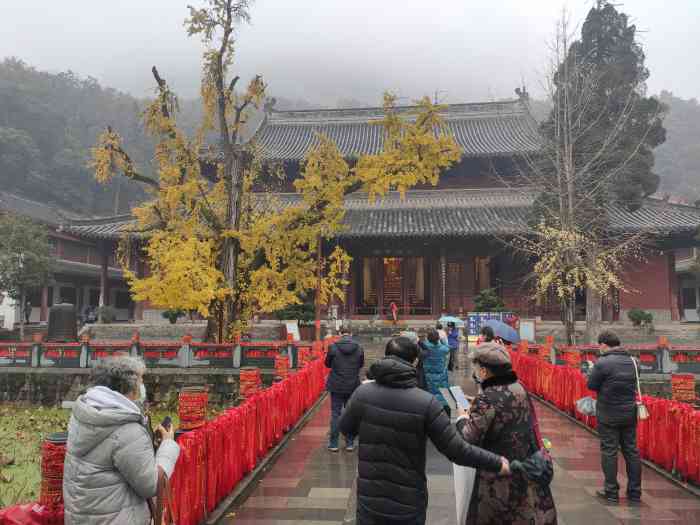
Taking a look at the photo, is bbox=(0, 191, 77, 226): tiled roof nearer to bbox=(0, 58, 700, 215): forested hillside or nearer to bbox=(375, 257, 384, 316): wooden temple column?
bbox=(0, 58, 700, 215): forested hillside

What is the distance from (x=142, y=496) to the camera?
2.12 meters

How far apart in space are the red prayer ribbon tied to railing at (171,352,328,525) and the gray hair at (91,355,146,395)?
1.76 meters

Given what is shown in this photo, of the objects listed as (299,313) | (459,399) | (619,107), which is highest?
(619,107)

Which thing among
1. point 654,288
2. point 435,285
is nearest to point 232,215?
point 435,285

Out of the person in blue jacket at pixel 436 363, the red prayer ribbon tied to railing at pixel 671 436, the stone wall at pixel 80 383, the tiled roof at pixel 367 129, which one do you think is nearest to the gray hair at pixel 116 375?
the person in blue jacket at pixel 436 363

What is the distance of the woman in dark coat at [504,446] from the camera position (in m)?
2.42

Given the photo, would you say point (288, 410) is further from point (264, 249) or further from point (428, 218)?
point (428, 218)

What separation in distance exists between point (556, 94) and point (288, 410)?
12.6 meters

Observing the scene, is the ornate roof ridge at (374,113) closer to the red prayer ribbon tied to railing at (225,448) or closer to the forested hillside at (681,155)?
the red prayer ribbon tied to railing at (225,448)

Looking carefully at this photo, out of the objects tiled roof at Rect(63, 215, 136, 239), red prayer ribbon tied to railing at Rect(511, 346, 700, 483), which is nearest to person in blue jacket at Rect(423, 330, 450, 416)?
red prayer ribbon tied to railing at Rect(511, 346, 700, 483)

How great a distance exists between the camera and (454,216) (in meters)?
21.2

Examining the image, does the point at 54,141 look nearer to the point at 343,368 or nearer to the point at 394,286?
the point at 394,286

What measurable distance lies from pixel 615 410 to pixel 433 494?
192cm

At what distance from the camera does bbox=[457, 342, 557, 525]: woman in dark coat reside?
2.42 m
